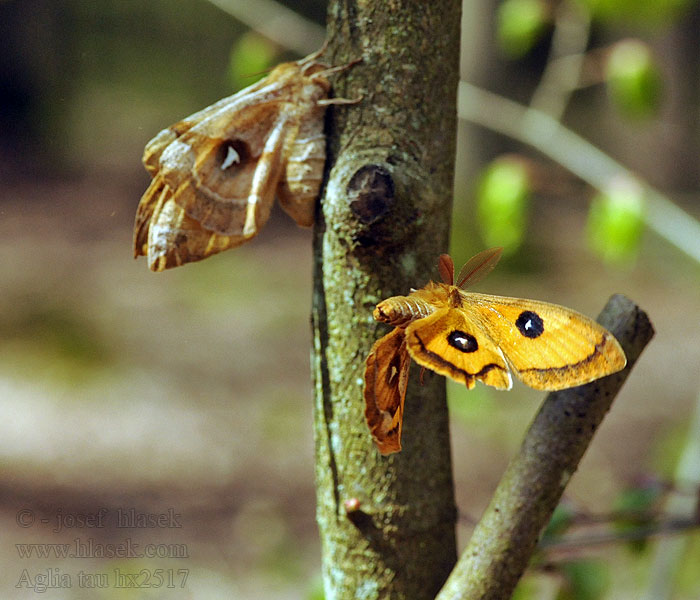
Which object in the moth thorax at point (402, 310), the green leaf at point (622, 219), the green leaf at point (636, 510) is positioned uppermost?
the green leaf at point (622, 219)

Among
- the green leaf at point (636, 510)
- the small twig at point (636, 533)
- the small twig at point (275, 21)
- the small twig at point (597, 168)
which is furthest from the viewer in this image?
the small twig at point (275, 21)

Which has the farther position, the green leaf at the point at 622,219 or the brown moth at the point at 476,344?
the green leaf at the point at 622,219

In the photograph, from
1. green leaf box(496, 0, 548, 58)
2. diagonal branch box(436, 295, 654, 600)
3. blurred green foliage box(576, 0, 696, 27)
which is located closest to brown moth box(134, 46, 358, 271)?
diagonal branch box(436, 295, 654, 600)

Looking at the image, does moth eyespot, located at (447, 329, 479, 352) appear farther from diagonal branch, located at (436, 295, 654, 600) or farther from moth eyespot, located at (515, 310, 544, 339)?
diagonal branch, located at (436, 295, 654, 600)

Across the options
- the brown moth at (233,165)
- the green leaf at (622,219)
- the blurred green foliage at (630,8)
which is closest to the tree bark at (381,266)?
the brown moth at (233,165)

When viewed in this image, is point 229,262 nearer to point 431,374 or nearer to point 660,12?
point 660,12

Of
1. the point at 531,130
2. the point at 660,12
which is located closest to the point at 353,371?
the point at 531,130

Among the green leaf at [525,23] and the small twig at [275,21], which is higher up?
the small twig at [275,21]

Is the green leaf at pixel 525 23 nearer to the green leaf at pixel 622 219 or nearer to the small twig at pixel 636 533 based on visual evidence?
the green leaf at pixel 622 219

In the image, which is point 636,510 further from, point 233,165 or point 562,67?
point 562,67
